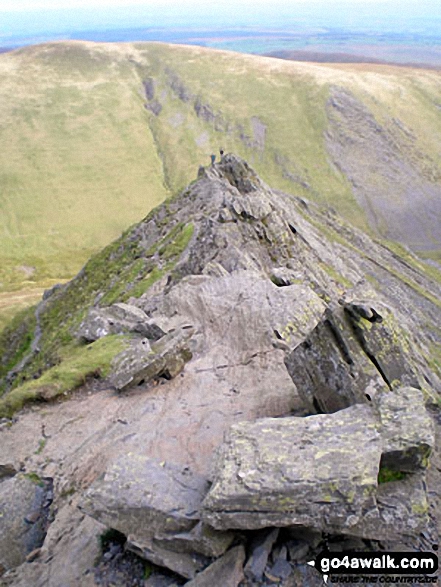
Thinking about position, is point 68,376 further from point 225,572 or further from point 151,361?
point 225,572

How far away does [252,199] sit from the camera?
55.0 meters

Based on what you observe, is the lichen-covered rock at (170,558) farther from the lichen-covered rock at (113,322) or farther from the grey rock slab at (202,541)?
the lichen-covered rock at (113,322)

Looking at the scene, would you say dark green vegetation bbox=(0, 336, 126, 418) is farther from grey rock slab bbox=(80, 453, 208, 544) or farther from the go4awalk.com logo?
the go4awalk.com logo

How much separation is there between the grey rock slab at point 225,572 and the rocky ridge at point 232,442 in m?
0.05

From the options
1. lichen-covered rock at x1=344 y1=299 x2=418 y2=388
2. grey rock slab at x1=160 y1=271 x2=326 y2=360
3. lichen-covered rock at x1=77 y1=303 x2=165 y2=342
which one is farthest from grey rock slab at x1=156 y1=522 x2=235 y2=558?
lichen-covered rock at x1=77 y1=303 x2=165 y2=342

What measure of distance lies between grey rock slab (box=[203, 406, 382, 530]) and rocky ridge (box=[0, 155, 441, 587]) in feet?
0.13

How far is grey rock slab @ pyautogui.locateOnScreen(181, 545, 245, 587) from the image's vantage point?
13.7 m

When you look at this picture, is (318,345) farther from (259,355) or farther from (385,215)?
(385,215)

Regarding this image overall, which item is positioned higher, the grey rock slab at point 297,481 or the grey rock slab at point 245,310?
the grey rock slab at point 297,481

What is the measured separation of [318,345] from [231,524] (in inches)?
351

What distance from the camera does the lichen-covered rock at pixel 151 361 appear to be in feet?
85.3

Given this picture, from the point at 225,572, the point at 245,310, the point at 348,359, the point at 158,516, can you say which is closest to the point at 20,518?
the point at 158,516

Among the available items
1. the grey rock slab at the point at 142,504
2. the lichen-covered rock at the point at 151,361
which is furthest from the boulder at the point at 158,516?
the lichen-covered rock at the point at 151,361

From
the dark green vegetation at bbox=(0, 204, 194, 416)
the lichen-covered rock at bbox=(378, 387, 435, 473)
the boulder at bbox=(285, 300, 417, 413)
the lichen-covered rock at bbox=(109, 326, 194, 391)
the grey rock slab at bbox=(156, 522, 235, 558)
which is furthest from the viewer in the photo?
the dark green vegetation at bbox=(0, 204, 194, 416)
